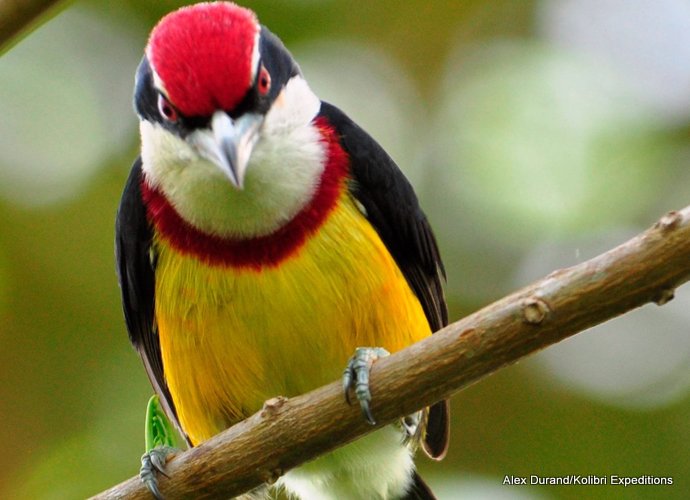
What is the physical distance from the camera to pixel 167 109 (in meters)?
3.58

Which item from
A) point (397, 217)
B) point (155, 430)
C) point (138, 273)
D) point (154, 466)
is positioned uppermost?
point (138, 273)

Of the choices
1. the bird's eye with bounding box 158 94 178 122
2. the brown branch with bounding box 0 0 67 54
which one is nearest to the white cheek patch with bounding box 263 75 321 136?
the bird's eye with bounding box 158 94 178 122

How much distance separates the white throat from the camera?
147 inches

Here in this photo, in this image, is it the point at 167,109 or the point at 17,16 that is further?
the point at 167,109

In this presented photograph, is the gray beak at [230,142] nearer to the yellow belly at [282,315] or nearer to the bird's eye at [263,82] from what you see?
the bird's eye at [263,82]

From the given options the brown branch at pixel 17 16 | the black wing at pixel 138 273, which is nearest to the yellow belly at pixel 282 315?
the black wing at pixel 138 273

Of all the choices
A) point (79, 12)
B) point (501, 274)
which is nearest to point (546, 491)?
point (501, 274)

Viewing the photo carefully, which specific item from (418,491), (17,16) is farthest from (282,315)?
(17,16)

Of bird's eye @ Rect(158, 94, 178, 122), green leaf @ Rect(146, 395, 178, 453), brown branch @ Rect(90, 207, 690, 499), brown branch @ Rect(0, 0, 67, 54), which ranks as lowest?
brown branch @ Rect(90, 207, 690, 499)

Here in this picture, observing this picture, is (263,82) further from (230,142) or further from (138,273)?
(138,273)

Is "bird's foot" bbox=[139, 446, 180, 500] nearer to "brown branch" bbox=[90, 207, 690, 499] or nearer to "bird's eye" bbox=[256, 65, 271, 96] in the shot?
"brown branch" bbox=[90, 207, 690, 499]

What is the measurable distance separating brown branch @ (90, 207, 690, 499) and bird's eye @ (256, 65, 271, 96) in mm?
974

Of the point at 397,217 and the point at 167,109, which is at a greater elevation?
the point at 167,109

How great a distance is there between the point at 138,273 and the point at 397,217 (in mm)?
969
